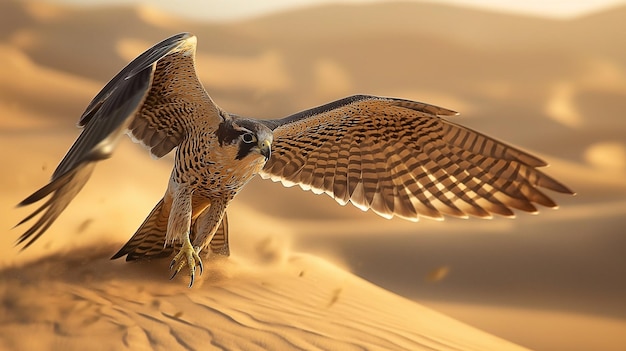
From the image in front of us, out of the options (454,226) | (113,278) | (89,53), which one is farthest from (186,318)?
(89,53)

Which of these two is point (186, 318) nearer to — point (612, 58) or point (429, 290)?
point (429, 290)

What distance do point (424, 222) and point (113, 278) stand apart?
5.22 metres

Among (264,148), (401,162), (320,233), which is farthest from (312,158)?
(320,233)

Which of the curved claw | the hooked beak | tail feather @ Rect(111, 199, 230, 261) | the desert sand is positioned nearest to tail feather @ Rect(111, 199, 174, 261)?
tail feather @ Rect(111, 199, 230, 261)

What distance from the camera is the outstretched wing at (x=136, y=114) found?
2.52m

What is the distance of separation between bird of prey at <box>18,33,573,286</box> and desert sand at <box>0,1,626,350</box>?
50 centimetres

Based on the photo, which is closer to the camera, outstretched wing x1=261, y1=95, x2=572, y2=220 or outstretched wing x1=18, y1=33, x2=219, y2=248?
outstretched wing x1=18, y1=33, x2=219, y2=248

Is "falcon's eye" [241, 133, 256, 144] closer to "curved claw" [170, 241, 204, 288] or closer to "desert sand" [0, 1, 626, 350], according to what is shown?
"curved claw" [170, 241, 204, 288]

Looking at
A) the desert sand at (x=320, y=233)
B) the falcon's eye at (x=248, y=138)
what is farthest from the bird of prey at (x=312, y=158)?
the desert sand at (x=320, y=233)

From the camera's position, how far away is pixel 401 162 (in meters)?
4.79

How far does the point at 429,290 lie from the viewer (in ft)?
24.2

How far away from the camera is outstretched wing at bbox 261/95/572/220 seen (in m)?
4.32

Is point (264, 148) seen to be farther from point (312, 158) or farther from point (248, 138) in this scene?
point (312, 158)

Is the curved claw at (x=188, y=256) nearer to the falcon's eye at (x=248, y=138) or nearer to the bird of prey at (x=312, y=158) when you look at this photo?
the bird of prey at (x=312, y=158)
